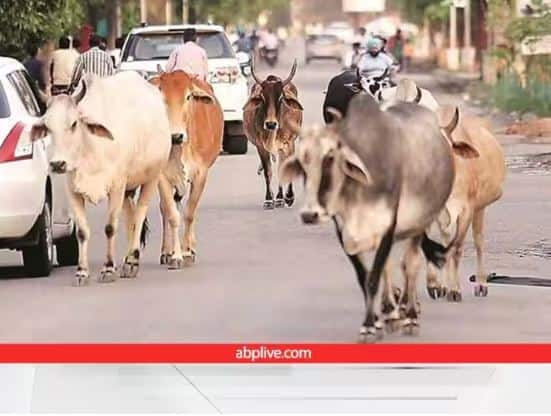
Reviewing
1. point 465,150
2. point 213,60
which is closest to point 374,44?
point 465,150

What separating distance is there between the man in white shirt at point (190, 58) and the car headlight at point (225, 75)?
9cm

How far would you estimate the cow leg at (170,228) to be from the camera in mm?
7637

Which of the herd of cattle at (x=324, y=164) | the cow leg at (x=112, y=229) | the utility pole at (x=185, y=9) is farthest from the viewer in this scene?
the utility pole at (x=185, y=9)

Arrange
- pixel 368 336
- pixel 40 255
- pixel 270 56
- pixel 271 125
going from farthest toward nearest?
pixel 270 56 → pixel 271 125 → pixel 40 255 → pixel 368 336

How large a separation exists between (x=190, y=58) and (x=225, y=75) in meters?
0.33

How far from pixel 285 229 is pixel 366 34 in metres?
0.69

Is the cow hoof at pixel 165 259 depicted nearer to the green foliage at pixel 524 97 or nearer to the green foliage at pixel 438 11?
the green foliage at pixel 524 97

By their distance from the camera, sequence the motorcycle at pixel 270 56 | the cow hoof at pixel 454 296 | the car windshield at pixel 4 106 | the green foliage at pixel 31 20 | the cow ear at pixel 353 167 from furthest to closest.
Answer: the green foliage at pixel 31 20
the motorcycle at pixel 270 56
the car windshield at pixel 4 106
the cow hoof at pixel 454 296
the cow ear at pixel 353 167

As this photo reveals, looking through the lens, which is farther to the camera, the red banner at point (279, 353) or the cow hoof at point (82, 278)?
the cow hoof at point (82, 278)

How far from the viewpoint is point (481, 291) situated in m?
7.07

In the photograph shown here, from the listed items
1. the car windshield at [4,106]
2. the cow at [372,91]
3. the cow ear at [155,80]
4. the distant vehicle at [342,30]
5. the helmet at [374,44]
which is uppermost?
the distant vehicle at [342,30]

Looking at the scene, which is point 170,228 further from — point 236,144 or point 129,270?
point 236,144

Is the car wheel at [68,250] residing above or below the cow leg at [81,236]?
below

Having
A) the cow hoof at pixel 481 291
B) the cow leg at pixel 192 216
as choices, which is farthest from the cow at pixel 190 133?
the cow hoof at pixel 481 291
